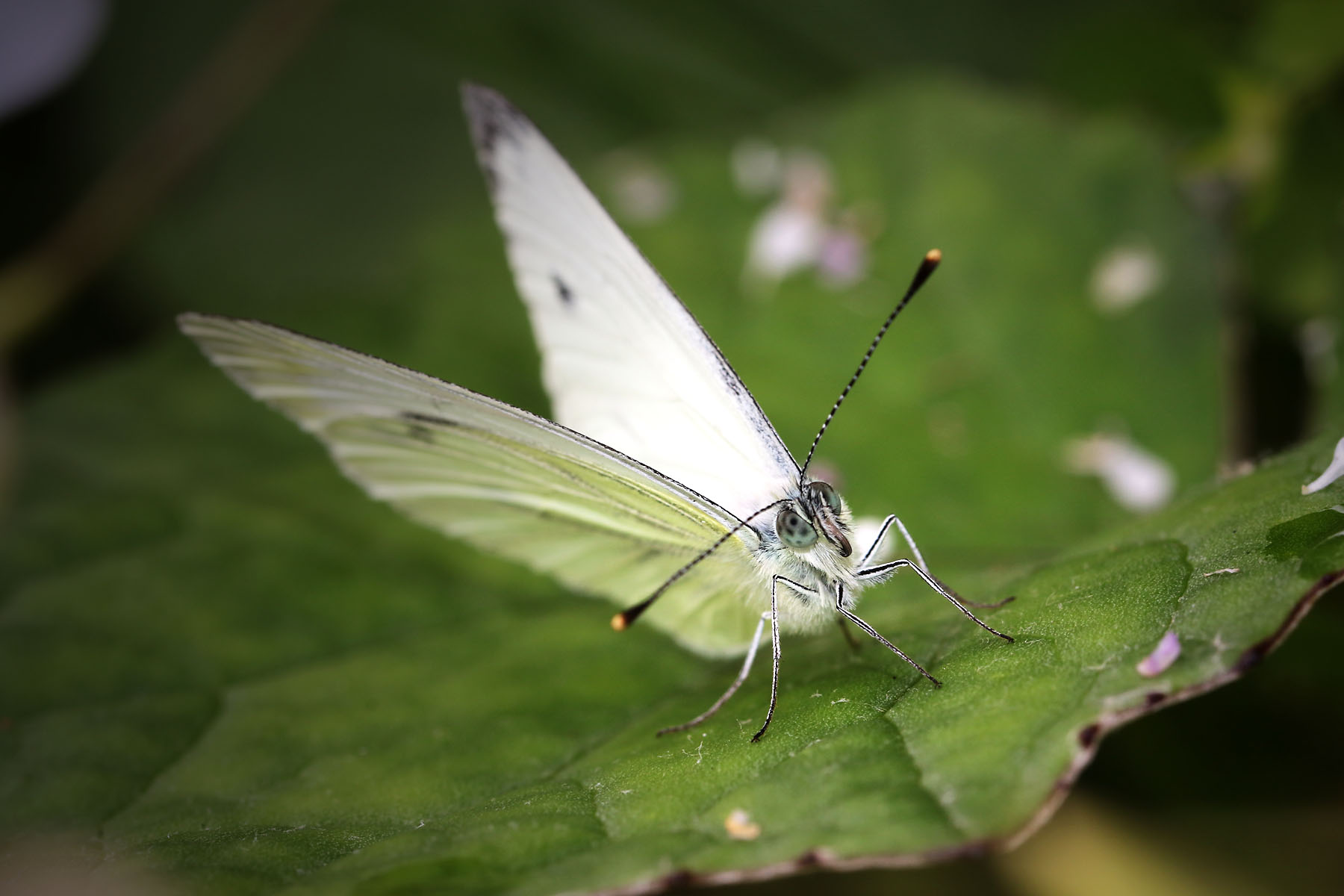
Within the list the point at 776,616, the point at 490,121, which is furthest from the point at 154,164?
the point at 776,616

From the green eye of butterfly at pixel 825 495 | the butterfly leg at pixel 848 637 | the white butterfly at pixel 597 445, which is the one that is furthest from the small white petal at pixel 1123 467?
the green eye of butterfly at pixel 825 495

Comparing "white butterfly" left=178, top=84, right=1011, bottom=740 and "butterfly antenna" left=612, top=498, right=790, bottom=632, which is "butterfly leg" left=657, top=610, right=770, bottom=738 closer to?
"white butterfly" left=178, top=84, right=1011, bottom=740

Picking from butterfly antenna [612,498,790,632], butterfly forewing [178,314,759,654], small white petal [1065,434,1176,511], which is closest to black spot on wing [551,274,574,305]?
butterfly forewing [178,314,759,654]

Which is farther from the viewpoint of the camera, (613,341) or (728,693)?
(613,341)

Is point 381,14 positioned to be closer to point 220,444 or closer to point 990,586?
point 220,444

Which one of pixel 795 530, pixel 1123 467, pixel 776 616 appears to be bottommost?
pixel 776 616

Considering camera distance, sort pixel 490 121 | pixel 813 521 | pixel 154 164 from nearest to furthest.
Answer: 1. pixel 813 521
2. pixel 490 121
3. pixel 154 164

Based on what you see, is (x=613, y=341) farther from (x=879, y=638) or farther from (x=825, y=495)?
(x=879, y=638)
